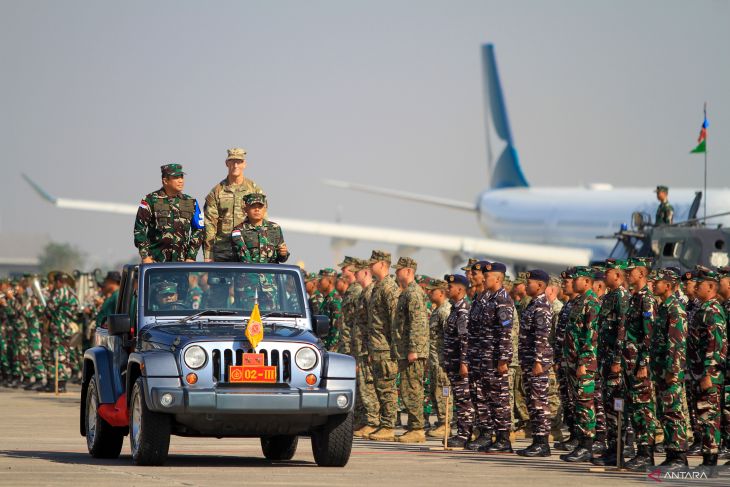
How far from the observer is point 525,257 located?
39750 millimetres

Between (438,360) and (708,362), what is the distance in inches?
244

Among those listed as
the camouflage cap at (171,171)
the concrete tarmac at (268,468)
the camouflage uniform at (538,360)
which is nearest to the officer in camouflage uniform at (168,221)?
the camouflage cap at (171,171)

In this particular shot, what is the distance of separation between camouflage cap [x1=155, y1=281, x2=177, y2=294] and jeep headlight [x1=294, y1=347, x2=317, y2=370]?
4.61 feet

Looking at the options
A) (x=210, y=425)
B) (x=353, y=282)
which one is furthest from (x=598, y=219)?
(x=210, y=425)

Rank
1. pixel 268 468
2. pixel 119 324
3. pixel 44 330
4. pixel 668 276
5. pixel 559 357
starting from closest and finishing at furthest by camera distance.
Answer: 1. pixel 119 324
2. pixel 268 468
3. pixel 668 276
4. pixel 559 357
5. pixel 44 330

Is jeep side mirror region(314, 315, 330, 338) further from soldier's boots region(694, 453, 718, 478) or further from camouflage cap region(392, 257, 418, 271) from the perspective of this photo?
camouflage cap region(392, 257, 418, 271)

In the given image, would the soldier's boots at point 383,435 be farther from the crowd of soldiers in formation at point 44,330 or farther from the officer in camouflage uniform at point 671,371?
the crowd of soldiers in formation at point 44,330

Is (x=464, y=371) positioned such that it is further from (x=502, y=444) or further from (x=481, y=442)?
(x=502, y=444)

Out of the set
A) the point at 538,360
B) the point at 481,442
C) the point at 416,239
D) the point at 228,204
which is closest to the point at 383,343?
the point at 481,442

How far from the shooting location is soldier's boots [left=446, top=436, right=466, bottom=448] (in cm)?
1700

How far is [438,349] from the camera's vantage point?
19.6 m

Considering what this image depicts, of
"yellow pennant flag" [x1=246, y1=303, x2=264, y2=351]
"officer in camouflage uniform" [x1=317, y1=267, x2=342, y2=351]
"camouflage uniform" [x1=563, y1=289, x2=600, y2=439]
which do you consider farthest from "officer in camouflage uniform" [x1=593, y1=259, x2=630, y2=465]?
"officer in camouflage uniform" [x1=317, y1=267, x2=342, y2=351]

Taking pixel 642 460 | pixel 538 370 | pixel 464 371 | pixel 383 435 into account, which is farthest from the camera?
pixel 383 435

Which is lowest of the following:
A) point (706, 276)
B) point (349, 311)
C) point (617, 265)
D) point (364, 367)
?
point (364, 367)
